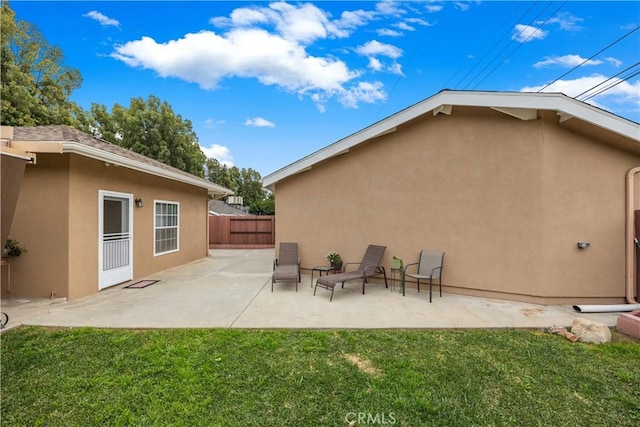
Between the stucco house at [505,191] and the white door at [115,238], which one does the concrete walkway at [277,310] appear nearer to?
the white door at [115,238]

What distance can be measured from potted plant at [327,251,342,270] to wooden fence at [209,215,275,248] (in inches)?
391

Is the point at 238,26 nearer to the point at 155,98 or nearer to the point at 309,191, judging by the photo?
the point at 309,191

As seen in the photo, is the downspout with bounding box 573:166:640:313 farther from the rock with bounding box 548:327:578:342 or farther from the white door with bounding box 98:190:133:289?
the white door with bounding box 98:190:133:289

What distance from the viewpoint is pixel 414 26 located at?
11.3 m

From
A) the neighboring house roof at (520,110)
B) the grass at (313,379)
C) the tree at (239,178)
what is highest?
the tree at (239,178)

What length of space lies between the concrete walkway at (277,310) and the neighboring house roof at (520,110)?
343 cm

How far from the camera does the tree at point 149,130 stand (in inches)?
917

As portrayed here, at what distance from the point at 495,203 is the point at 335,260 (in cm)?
403

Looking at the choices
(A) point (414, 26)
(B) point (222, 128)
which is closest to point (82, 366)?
(A) point (414, 26)

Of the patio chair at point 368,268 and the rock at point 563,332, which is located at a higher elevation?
the patio chair at point 368,268

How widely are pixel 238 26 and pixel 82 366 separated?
9982 millimetres

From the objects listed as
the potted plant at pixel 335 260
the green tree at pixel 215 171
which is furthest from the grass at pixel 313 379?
the green tree at pixel 215 171

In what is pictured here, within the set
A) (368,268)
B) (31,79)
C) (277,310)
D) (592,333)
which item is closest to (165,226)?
(277,310)

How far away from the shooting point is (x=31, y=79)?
1741 cm
